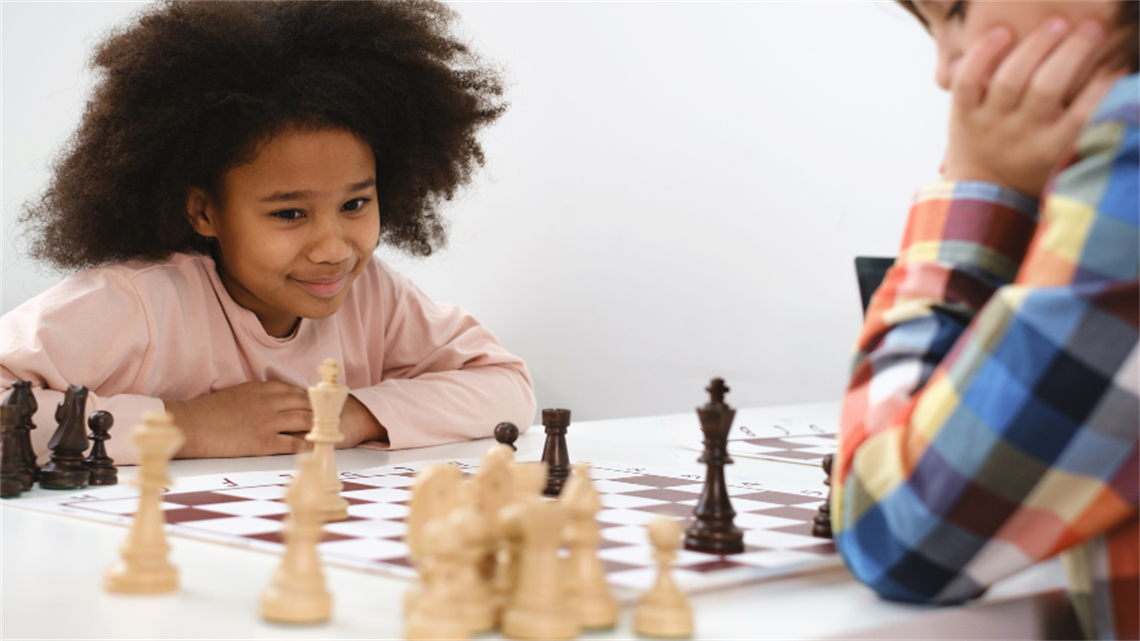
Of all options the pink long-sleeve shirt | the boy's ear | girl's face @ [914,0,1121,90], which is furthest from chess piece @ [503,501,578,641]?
the boy's ear

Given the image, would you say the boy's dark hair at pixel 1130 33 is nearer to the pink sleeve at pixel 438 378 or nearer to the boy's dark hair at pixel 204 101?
the pink sleeve at pixel 438 378

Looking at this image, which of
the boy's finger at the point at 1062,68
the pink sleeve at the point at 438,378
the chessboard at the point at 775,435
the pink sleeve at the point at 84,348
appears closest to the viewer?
the boy's finger at the point at 1062,68

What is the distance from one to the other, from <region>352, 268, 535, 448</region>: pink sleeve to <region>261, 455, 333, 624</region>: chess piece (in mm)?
923

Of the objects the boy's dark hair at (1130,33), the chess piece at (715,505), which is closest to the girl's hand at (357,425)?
the chess piece at (715,505)

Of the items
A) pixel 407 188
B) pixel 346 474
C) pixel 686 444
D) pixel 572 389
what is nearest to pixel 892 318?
pixel 346 474

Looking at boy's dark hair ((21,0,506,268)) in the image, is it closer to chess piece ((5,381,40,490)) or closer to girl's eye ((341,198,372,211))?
girl's eye ((341,198,372,211))

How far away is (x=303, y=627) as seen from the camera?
24.4 inches

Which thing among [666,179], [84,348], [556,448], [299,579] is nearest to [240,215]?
[84,348]

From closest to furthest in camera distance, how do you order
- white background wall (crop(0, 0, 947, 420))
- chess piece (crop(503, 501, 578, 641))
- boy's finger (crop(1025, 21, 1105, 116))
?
chess piece (crop(503, 501, 578, 641))
boy's finger (crop(1025, 21, 1105, 116))
white background wall (crop(0, 0, 947, 420))

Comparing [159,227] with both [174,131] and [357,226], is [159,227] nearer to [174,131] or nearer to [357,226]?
[174,131]

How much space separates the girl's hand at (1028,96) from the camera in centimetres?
73

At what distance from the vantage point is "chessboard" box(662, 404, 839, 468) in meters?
1.50

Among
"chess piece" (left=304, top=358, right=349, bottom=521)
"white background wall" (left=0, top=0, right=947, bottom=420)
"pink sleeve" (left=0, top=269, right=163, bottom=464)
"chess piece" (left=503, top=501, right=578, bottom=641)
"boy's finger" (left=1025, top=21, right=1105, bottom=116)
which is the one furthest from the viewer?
"white background wall" (left=0, top=0, right=947, bottom=420)

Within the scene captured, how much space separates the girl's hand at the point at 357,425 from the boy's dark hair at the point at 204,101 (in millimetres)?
442
